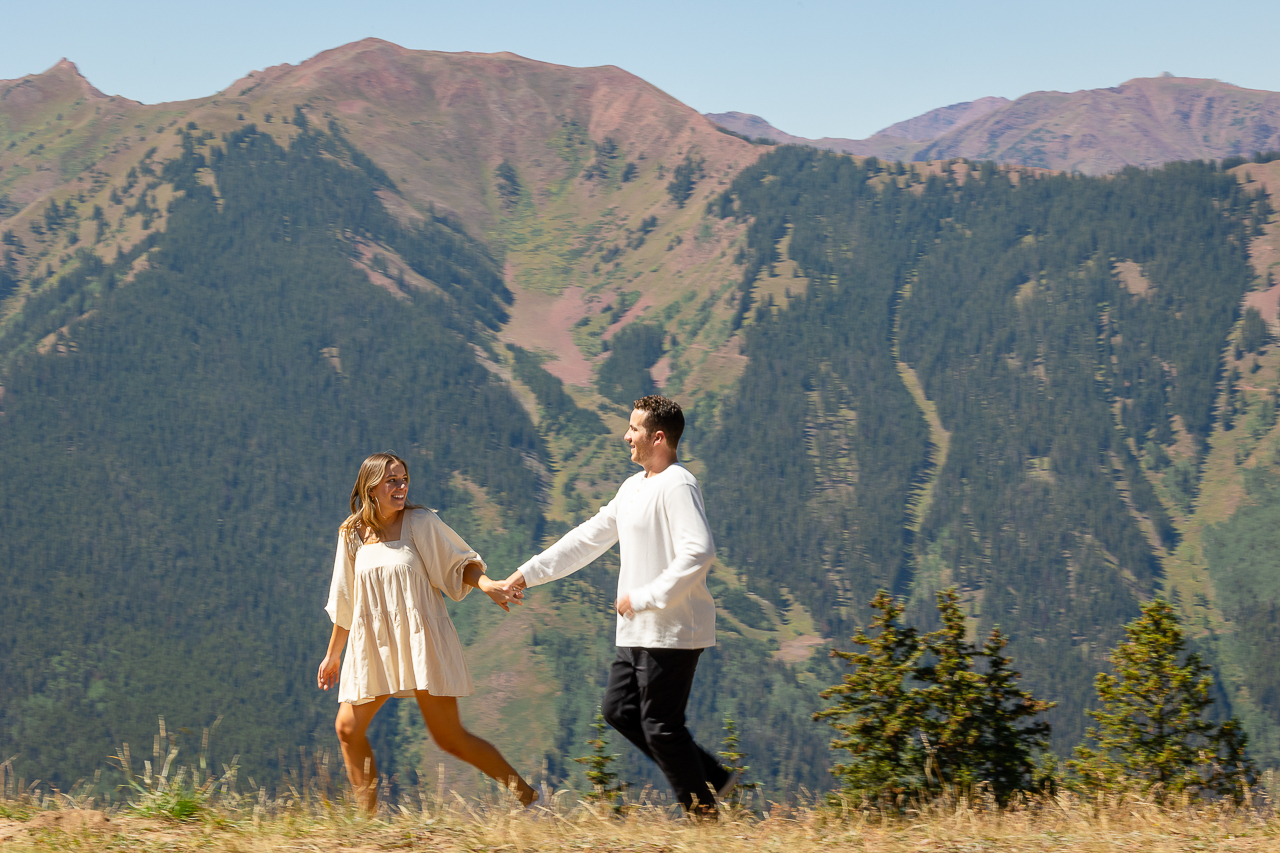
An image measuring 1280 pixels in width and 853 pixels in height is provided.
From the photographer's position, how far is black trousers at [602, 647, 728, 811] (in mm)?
6035

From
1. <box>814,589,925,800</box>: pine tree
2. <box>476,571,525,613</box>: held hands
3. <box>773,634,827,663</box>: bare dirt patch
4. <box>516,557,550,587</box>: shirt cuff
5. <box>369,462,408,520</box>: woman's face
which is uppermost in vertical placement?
<box>369,462,408,520</box>: woman's face

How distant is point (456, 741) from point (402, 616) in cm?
78

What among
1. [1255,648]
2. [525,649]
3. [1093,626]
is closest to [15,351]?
[525,649]

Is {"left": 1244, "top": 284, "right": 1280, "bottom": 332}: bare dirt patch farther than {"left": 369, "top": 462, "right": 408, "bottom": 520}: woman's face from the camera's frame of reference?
Yes

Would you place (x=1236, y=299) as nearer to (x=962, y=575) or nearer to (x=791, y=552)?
(x=962, y=575)

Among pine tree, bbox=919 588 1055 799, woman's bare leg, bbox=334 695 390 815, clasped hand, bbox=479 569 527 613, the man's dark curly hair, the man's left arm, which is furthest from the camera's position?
pine tree, bbox=919 588 1055 799

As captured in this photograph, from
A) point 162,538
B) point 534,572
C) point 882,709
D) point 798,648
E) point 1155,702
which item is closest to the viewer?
point 534,572

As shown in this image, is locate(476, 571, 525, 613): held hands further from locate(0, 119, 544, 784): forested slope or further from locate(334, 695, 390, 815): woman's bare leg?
locate(0, 119, 544, 784): forested slope

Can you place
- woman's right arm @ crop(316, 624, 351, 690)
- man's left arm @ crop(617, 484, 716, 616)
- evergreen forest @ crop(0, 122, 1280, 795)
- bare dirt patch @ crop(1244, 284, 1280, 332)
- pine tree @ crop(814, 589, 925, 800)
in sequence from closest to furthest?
man's left arm @ crop(617, 484, 716, 616) → woman's right arm @ crop(316, 624, 351, 690) → pine tree @ crop(814, 589, 925, 800) → evergreen forest @ crop(0, 122, 1280, 795) → bare dirt patch @ crop(1244, 284, 1280, 332)

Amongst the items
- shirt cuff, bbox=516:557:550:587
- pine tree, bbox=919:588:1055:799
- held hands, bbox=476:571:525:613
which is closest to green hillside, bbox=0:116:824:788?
pine tree, bbox=919:588:1055:799

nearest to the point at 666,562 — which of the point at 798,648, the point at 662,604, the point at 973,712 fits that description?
the point at 662,604

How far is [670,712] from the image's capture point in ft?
19.9

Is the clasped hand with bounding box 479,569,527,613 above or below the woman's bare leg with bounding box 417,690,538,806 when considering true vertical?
above

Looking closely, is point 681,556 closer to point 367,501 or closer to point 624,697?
point 624,697
